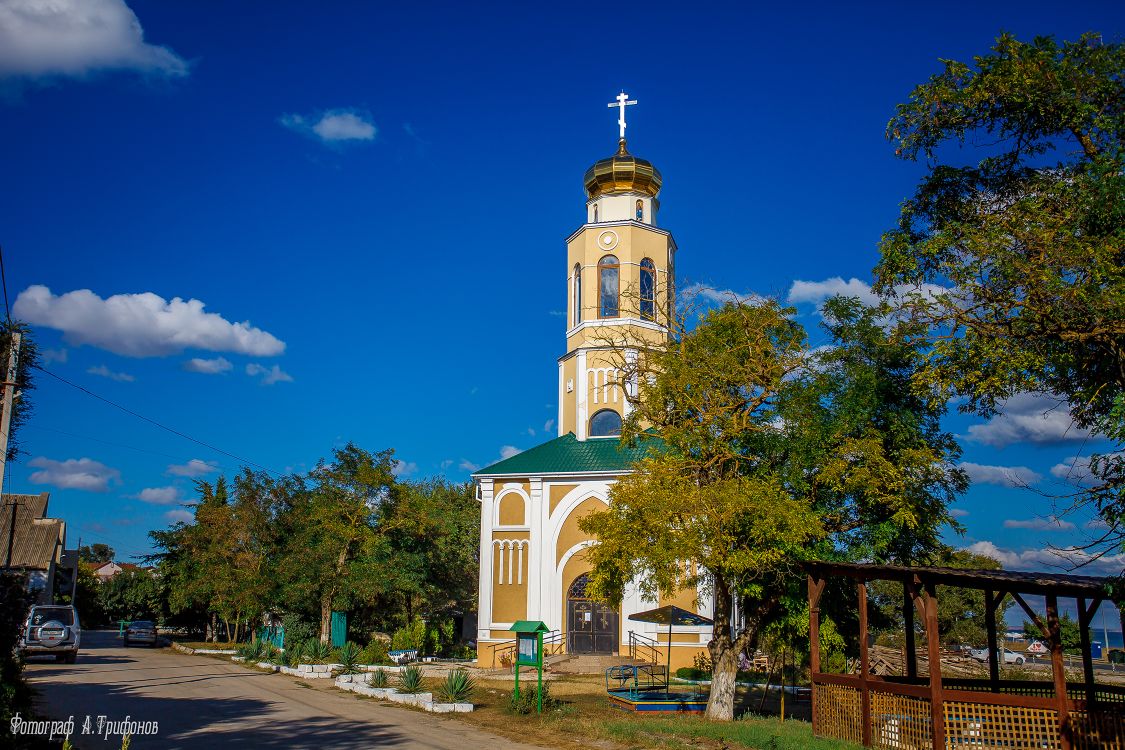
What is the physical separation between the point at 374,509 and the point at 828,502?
1847 cm

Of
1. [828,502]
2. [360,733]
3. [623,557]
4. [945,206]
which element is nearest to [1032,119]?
[945,206]

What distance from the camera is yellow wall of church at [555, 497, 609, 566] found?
1270 inches

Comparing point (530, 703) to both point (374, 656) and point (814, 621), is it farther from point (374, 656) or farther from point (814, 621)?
point (374, 656)

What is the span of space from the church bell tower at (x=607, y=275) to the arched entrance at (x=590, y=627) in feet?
23.9

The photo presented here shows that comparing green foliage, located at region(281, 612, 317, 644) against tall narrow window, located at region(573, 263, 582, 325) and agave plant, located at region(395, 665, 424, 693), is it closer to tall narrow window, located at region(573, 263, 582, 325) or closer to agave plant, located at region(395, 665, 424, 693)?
agave plant, located at region(395, 665, 424, 693)

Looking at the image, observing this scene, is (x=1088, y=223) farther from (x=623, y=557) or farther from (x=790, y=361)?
(x=623, y=557)

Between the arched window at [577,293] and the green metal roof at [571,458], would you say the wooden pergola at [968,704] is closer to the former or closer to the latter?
the green metal roof at [571,458]


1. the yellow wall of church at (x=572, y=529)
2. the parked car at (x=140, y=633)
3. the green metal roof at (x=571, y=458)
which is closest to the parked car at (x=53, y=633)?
the green metal roof at (x=571, y=458)

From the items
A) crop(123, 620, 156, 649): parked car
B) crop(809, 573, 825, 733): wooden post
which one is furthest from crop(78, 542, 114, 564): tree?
crop(809, 573, 825, 733): wooden post

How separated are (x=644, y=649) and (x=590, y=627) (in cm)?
219

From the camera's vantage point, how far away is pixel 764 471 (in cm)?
1822

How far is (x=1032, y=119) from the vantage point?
13.5m

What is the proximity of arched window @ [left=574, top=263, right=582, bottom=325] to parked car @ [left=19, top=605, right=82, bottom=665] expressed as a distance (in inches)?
838

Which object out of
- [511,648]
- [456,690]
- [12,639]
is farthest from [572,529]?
[12,639]
